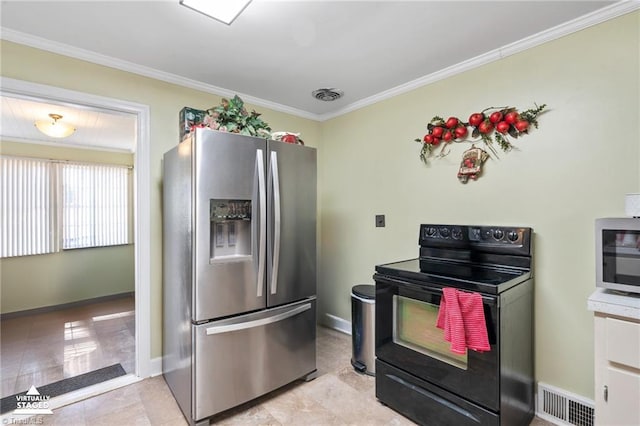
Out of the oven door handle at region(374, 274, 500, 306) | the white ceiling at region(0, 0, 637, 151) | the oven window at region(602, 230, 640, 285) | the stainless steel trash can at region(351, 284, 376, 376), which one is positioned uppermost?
the white ceiling at region(0, 0, 637, 151)

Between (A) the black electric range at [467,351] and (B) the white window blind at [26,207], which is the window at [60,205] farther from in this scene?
(A) the black electric range at [467,351]

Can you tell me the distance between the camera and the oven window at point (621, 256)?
1.40 m

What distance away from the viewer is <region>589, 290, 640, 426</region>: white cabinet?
126cm

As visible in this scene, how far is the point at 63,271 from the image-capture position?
433cm

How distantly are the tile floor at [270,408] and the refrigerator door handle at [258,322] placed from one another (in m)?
0.56

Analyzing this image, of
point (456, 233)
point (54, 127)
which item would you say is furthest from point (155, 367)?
point (54, 127)

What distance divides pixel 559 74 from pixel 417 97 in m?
0.98

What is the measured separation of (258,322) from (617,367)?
182 centimetres

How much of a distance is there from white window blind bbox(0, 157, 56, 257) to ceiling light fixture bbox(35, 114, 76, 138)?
3.94 feet

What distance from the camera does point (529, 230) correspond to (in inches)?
75.5

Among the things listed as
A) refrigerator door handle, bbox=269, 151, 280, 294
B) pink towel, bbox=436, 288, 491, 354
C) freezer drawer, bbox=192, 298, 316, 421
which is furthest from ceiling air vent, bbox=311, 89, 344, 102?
pink towel, bbox=436, 288, 491, 354

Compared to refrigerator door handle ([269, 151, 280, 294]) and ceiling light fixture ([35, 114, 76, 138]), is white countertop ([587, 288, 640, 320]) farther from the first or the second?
ceiling light fixture ([35, 114, 76, 138])

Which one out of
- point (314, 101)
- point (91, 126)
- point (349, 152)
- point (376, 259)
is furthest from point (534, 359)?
point (91, 126)

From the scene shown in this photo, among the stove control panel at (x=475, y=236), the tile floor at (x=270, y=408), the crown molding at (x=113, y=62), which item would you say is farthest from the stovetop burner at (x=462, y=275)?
the crown molding at (x=113, y=62)
